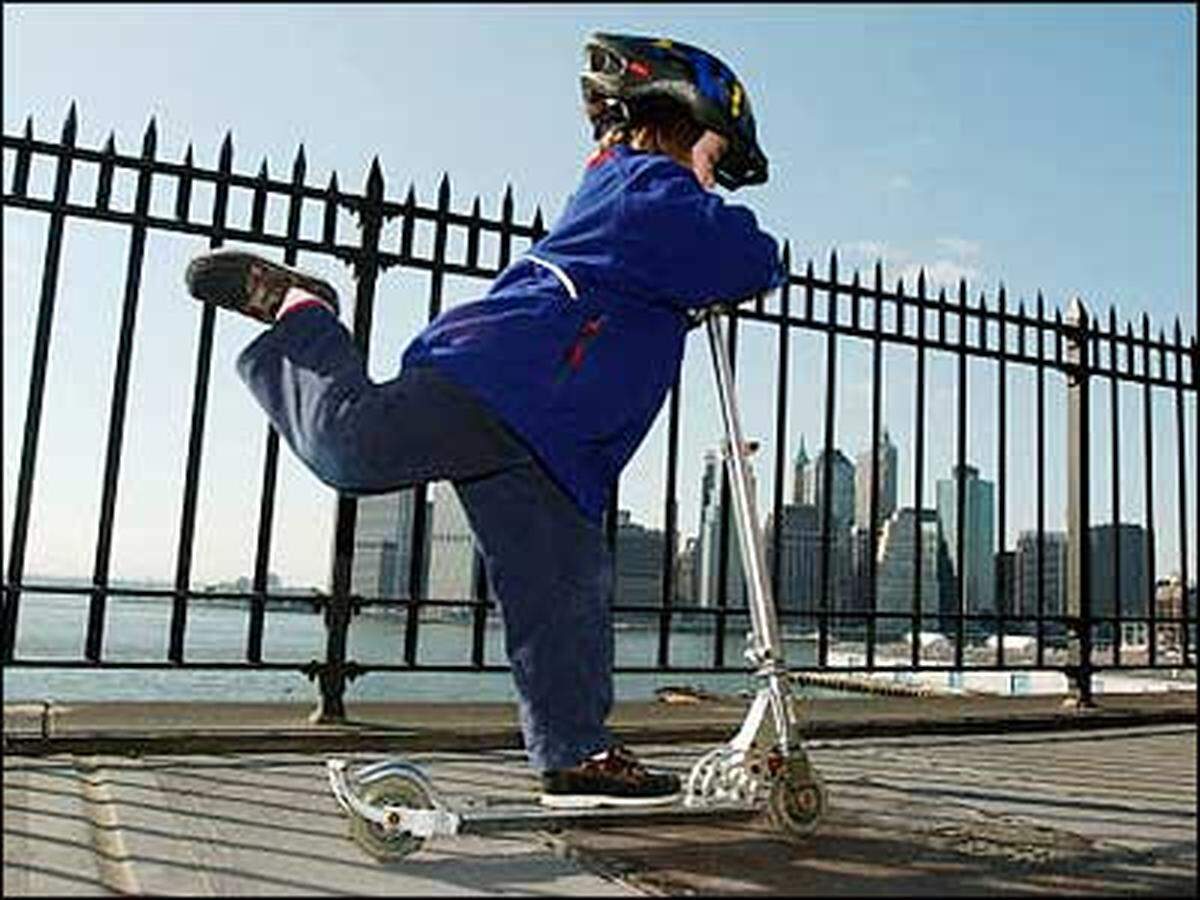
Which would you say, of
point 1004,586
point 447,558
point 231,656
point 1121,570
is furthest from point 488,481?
point 1121,570

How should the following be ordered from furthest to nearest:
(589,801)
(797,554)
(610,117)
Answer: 1. (797,554)
2. (610,117)
3. (589,801)

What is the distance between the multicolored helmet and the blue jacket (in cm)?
19

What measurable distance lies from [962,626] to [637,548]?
218cm

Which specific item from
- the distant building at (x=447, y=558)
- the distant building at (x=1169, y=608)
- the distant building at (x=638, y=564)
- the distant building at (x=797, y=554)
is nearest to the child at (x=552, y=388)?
the distant building at (x=447, y=558)

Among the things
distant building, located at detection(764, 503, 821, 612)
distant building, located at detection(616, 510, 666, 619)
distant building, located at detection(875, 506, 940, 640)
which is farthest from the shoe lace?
distant building, located at detection(875, 506, 940, 640)

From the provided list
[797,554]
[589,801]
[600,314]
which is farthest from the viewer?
[797,554]

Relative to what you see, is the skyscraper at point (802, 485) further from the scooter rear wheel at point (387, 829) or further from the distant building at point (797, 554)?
the scooter rear wheel at point (387, 829)

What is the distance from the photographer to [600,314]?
233 centimetres

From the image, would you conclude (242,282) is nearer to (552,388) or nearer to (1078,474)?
(552,388)

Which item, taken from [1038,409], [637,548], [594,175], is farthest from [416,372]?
[1038,409]

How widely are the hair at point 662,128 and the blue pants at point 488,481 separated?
Result: 82 centimetres

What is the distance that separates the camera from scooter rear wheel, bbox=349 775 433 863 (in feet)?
7.04

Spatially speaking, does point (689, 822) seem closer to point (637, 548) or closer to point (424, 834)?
point (424, 834)

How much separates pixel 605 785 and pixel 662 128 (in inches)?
61.0
